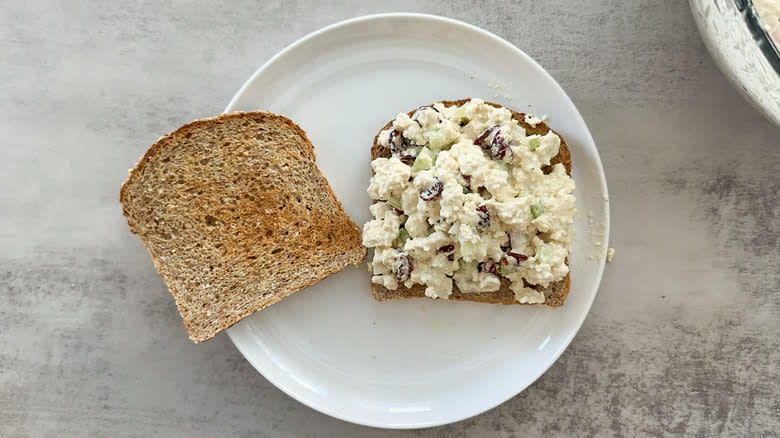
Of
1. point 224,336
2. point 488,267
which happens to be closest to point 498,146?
point 488,267

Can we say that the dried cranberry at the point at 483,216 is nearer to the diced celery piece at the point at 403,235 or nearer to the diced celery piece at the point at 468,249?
the diced celery piece at the point at 468,249

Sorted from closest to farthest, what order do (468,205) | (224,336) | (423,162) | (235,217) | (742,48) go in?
(742,48), (468,205), (423,162), (235,217), (224,336)

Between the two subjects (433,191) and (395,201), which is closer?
(433,191)

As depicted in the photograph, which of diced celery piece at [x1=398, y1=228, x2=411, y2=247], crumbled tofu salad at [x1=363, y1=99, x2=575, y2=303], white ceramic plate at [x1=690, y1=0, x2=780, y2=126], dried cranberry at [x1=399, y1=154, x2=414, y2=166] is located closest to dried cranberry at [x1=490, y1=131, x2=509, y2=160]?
crumbled tofu salad at [x1=363, y1=99, x2=575, y2=303]

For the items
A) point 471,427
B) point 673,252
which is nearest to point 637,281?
point 673,252

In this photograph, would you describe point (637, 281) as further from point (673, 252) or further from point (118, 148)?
point (118, 148)

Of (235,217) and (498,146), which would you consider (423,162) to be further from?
(235,217)
